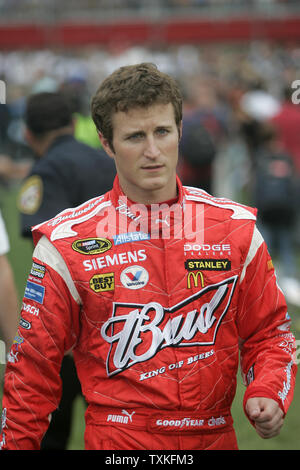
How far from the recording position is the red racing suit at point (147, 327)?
2.05 m

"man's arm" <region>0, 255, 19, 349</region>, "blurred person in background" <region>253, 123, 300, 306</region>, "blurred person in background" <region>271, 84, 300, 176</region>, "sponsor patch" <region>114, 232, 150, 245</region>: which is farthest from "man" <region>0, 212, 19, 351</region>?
"blurred person in background" <region>271, 84, 300, 176</region>

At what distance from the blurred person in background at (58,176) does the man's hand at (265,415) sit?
4.86 ft

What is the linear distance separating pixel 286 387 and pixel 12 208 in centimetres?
999

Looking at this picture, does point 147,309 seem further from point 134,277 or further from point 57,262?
point 57,262

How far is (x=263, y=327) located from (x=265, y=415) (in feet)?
1.04

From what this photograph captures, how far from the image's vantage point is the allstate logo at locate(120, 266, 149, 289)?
2092 mm

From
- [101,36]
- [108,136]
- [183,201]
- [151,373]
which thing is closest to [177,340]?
[151,373]

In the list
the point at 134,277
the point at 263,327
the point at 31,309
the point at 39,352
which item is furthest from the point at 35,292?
the point at 263,327

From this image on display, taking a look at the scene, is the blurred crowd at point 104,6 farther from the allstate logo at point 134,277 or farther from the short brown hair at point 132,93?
the allstate logo at point 134,277

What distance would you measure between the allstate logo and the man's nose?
0.36 metres

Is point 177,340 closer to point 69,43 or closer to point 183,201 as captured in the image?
point 183,201

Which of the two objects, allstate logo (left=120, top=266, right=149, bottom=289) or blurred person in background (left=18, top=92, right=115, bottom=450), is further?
blurred person in background (left=18, top=92, right=115, bottom=450)

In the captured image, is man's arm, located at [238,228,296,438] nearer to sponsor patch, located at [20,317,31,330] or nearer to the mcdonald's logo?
the mcdonald's logo

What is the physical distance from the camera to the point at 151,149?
6.70 ft
